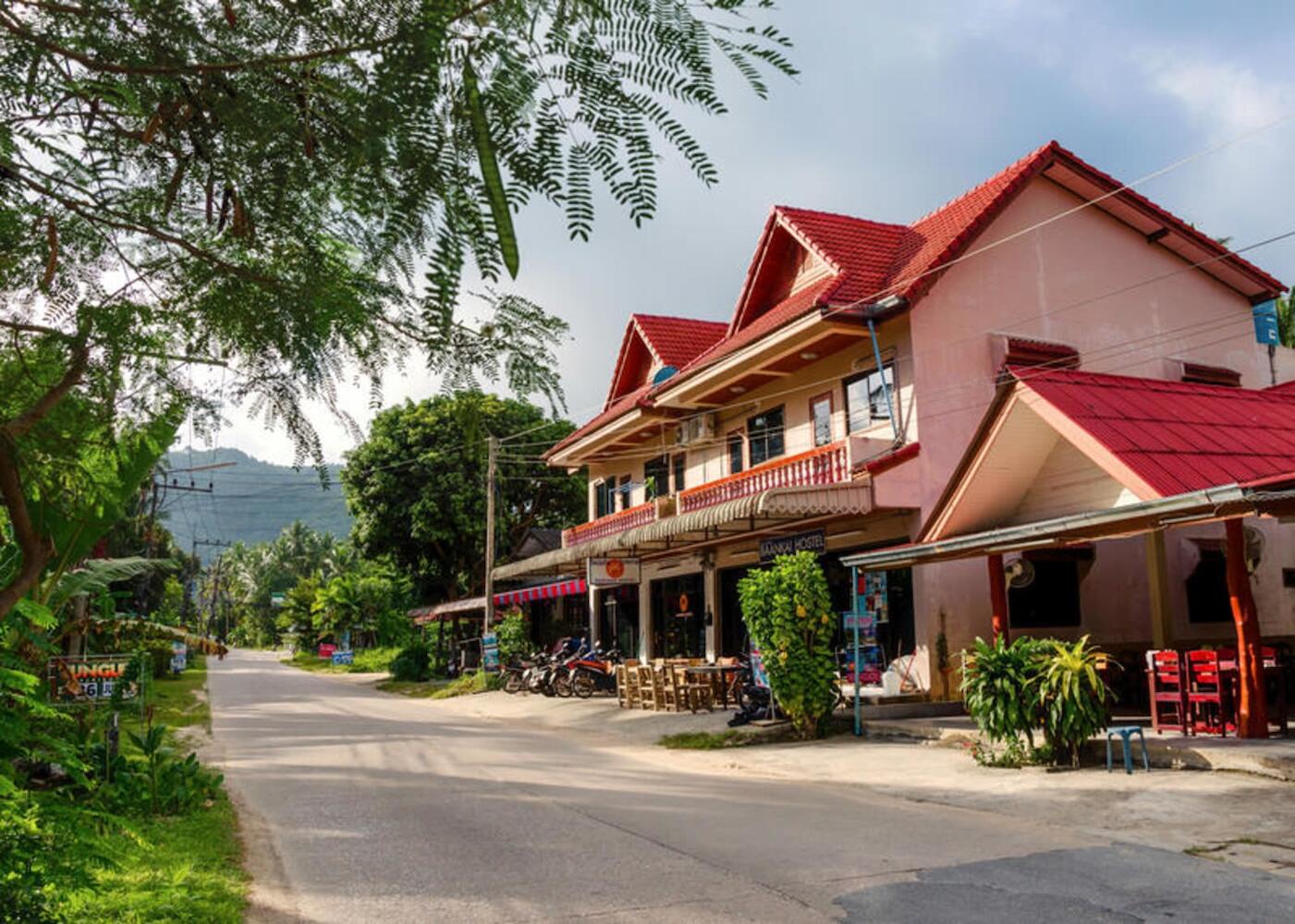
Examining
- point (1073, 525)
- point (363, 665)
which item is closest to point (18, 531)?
point (1073, 525)

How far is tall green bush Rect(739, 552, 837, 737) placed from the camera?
13.7 metres

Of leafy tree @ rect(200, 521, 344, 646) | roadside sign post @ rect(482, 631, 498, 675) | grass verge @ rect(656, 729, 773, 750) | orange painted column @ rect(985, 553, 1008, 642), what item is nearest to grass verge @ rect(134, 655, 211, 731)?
grass verge @ rect(656, 729, 773, 750)

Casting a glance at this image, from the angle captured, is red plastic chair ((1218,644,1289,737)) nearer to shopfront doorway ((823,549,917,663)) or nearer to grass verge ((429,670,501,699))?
shopfront doorway ((823,549,917,663))

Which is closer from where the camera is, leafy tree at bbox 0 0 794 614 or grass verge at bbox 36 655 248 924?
leafy tree at bbox 0 0 794 614

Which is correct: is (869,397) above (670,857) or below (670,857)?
above

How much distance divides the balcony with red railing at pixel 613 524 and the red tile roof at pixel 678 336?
3.52m

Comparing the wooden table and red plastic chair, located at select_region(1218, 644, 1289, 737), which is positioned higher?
red plastic chair, located at select_region(1218, 644, 1289, 737)

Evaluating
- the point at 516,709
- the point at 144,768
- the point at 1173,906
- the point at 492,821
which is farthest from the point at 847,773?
the point at 516,709

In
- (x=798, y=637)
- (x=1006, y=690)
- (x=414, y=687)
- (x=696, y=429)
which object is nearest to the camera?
(x=1006, y=690)

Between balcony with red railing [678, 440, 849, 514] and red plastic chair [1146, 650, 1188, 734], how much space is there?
6.17m

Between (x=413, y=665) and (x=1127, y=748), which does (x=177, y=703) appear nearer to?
(x=413, y=665)

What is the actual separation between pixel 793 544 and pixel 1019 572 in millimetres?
4647

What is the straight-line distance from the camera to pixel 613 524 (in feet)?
81.7

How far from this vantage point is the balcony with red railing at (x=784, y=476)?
16.8 meters
